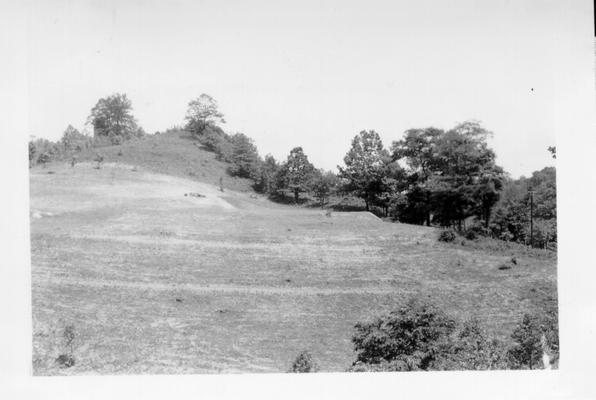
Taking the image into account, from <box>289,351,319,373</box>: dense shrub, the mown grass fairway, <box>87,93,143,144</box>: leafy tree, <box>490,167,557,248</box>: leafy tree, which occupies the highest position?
<box>87,93,143,144</box>: leafy tree

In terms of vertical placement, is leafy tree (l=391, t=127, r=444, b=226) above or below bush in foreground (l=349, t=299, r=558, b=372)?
above

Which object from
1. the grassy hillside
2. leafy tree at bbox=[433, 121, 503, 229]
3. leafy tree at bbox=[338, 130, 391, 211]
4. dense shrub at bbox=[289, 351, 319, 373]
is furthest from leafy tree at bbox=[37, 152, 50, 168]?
leafy tree at bbox=[433, 121, 503, 229]

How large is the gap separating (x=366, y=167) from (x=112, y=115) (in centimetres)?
614

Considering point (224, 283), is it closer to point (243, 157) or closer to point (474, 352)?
point (243, 157)

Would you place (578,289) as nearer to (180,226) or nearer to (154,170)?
(180,226)

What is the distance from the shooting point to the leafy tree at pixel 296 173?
10723mm

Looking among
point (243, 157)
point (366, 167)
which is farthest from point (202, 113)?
point (366, 167)

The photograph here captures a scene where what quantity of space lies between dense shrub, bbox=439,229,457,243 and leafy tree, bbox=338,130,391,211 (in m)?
2.12

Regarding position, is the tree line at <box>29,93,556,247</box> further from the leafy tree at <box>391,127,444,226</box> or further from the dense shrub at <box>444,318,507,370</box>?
the dense shrub at <box>444,318,507,370</box>

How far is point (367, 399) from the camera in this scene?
7.22 meters

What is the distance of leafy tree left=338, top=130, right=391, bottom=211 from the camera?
34.3 feet

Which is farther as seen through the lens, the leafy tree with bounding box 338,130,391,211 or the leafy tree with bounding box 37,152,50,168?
the leafy tree with bounding box 37,152,50,168

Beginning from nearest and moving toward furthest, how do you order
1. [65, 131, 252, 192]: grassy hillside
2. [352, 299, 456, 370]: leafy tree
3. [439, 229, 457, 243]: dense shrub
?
[352, 299, 456, 370]: leafy tree, [65, 131, 252, 192]: grassy hillside, [439, 229, 457, 243]: dense shrub

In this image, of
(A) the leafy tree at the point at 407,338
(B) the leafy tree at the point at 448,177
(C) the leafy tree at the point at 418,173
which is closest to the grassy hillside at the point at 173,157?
(C) the leafy tree at the point at 418,173
